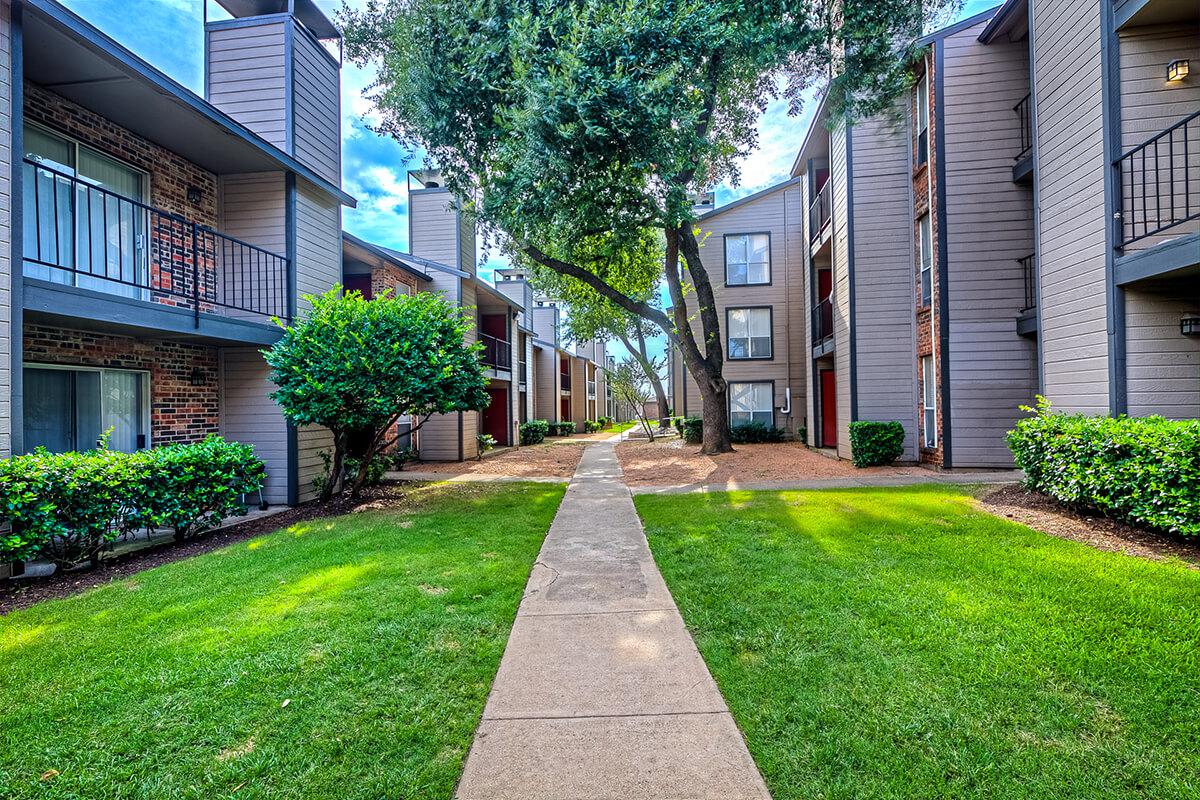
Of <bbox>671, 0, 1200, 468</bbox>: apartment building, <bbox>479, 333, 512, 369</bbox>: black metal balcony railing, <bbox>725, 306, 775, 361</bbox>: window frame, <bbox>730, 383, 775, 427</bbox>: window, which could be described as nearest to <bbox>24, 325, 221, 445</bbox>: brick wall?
<bbox>479, 333, 512, 369</bbox>: black metal balcony railing

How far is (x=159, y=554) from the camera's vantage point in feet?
19.6

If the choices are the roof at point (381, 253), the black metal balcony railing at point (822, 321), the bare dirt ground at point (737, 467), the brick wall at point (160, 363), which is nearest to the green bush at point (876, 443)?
the bare dirt ground at point (737, 467)

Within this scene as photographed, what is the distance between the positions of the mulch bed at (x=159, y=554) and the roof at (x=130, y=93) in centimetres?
539

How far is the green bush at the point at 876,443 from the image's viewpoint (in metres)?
11.6

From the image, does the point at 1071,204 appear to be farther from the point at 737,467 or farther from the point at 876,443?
the point at 737,467

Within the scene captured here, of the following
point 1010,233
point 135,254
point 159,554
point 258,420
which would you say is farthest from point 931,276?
point 135,254

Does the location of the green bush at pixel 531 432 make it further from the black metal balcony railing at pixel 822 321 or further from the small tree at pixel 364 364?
the small tree at pixel 364 364

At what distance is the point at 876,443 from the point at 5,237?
13.6m

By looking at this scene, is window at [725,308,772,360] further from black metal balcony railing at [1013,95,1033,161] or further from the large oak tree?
black metal balcony railing at [1013,95,1033,161]

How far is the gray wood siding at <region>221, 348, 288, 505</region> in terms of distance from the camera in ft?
28.9

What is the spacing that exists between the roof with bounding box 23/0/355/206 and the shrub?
1504 cm

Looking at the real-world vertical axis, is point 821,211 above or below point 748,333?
above

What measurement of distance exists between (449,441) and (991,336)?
13253 millimetres

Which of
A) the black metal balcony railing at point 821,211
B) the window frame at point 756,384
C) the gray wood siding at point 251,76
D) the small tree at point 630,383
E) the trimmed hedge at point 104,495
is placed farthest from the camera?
the small tree at point 630,383
